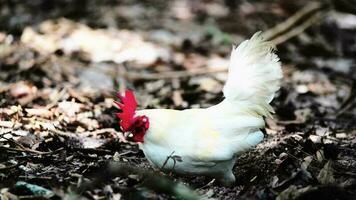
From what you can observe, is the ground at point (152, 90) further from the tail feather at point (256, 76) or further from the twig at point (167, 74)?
the tail feather at point (256, 76)

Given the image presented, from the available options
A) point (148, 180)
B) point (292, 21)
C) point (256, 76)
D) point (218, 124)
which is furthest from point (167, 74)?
point (148, 180)

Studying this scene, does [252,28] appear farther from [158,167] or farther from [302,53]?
[158,167]

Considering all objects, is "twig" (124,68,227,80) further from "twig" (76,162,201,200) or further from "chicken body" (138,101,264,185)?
"twig" (76,162,201,200)

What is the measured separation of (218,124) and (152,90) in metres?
2.73

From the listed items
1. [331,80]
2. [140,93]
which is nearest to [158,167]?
[140,93]

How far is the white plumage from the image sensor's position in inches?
125

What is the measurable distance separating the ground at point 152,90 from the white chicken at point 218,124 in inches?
6.0

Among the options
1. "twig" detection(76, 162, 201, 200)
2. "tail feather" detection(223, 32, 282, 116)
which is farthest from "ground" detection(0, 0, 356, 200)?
"tail feather" detection(223, 32, 282, 116)

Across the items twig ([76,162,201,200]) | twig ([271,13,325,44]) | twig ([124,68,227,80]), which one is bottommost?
twig ([124,68,227,80])

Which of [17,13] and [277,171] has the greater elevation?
[17,13]

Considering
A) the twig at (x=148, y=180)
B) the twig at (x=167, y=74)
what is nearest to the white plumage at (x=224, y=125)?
the twig at (x=148, y=180)

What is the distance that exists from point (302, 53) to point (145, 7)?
2526 millimetres

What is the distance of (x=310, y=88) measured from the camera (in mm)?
6016

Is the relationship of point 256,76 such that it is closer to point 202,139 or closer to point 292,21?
point 202,139
